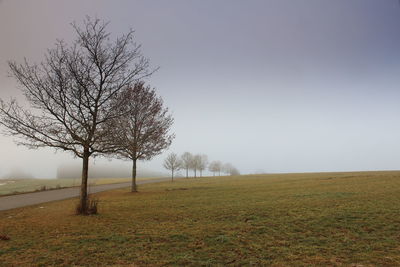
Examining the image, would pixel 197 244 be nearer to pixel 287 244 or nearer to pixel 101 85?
pixel 287 244

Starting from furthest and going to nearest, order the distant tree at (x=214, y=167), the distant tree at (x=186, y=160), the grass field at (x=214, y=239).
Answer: the distant tree at (x=214, y=167)
the distant tree at (x=186, y=160)
the grass field at (x=214, y=239)

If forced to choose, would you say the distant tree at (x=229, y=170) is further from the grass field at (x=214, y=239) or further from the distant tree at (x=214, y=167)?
the grass field at (x=214, y=239)

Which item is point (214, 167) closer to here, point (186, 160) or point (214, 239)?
point (186, 160)

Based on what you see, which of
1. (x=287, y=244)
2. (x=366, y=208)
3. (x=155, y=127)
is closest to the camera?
(x=287, y=244)

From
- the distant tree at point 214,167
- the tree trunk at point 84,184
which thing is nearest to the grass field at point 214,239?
the tree trunk at point 84,184

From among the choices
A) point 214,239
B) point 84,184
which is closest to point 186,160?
point 84,184

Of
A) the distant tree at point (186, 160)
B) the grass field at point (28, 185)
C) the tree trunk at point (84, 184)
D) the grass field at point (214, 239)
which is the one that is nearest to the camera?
the grass field at point (214, 239)

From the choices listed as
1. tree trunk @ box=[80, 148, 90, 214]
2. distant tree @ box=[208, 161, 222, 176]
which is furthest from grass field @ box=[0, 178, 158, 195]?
distant tree @ box=[208, 161, 222, 176]

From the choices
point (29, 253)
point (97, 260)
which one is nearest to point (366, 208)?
point (97, 260)

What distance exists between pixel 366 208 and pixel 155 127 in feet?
63.4

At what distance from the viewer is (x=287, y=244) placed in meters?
6.58

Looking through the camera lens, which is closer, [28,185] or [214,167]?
[28,185]

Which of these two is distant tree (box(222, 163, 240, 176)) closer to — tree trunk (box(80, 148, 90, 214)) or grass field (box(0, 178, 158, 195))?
grass field (box(0, 178, 158, 195))

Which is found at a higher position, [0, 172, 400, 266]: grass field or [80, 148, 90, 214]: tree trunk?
[80, 148, 90, 214]: tree trunk
